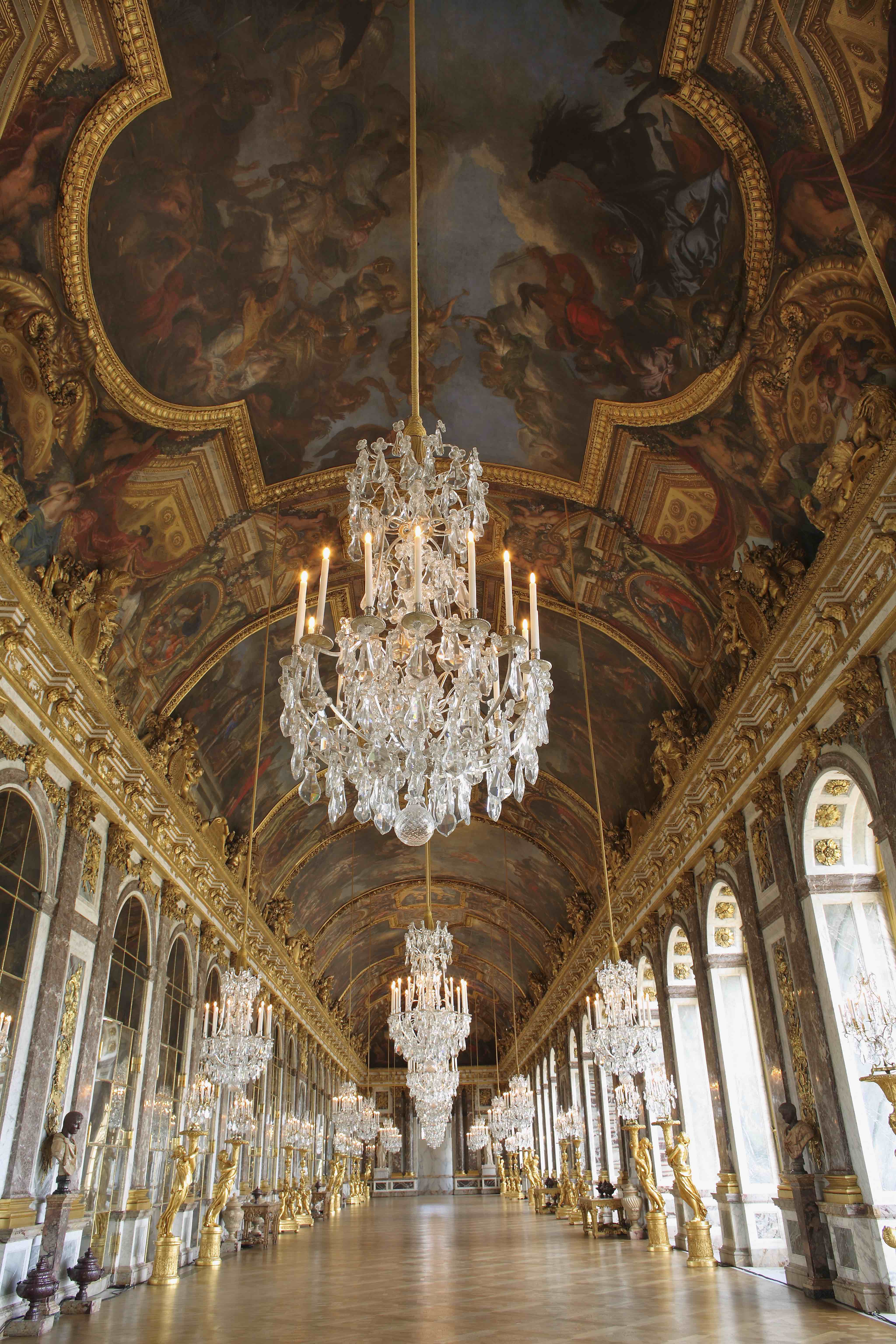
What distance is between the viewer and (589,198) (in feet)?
28.1

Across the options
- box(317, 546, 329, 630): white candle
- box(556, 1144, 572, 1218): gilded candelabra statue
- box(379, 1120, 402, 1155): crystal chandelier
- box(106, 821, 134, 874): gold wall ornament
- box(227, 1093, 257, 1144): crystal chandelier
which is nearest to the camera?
box(317, 546, 329, 630): white candle

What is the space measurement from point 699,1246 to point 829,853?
5164mm

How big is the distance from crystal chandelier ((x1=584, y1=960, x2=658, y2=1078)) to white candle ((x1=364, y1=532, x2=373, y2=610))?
25.5 ft

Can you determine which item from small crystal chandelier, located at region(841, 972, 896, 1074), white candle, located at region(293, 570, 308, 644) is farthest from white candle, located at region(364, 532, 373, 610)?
small crystal chandelier, located at region(841, 972, 896, 1074)

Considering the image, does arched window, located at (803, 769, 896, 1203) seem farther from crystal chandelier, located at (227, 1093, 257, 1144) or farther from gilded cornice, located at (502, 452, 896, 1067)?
crystal chandelier, located at (227, 1093, 257, 1144)

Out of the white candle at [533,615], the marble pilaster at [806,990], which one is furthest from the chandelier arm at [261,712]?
the marble pilaster at [806,990]

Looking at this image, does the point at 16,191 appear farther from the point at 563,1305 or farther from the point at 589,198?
the point at 563,1305

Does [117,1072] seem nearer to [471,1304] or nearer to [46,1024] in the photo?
[46,1024]

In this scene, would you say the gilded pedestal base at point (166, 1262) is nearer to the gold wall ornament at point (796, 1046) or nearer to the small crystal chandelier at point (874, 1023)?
the gold wall ornament at point (796, 1046)

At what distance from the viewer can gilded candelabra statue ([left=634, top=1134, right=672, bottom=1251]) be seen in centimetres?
1263

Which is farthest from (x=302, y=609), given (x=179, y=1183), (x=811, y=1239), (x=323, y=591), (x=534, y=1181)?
(x=534, y=1181)

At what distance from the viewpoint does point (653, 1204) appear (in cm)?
1293

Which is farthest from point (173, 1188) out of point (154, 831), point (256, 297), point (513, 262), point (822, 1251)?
point (513, 262)

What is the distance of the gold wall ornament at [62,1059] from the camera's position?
8867 millimetres
